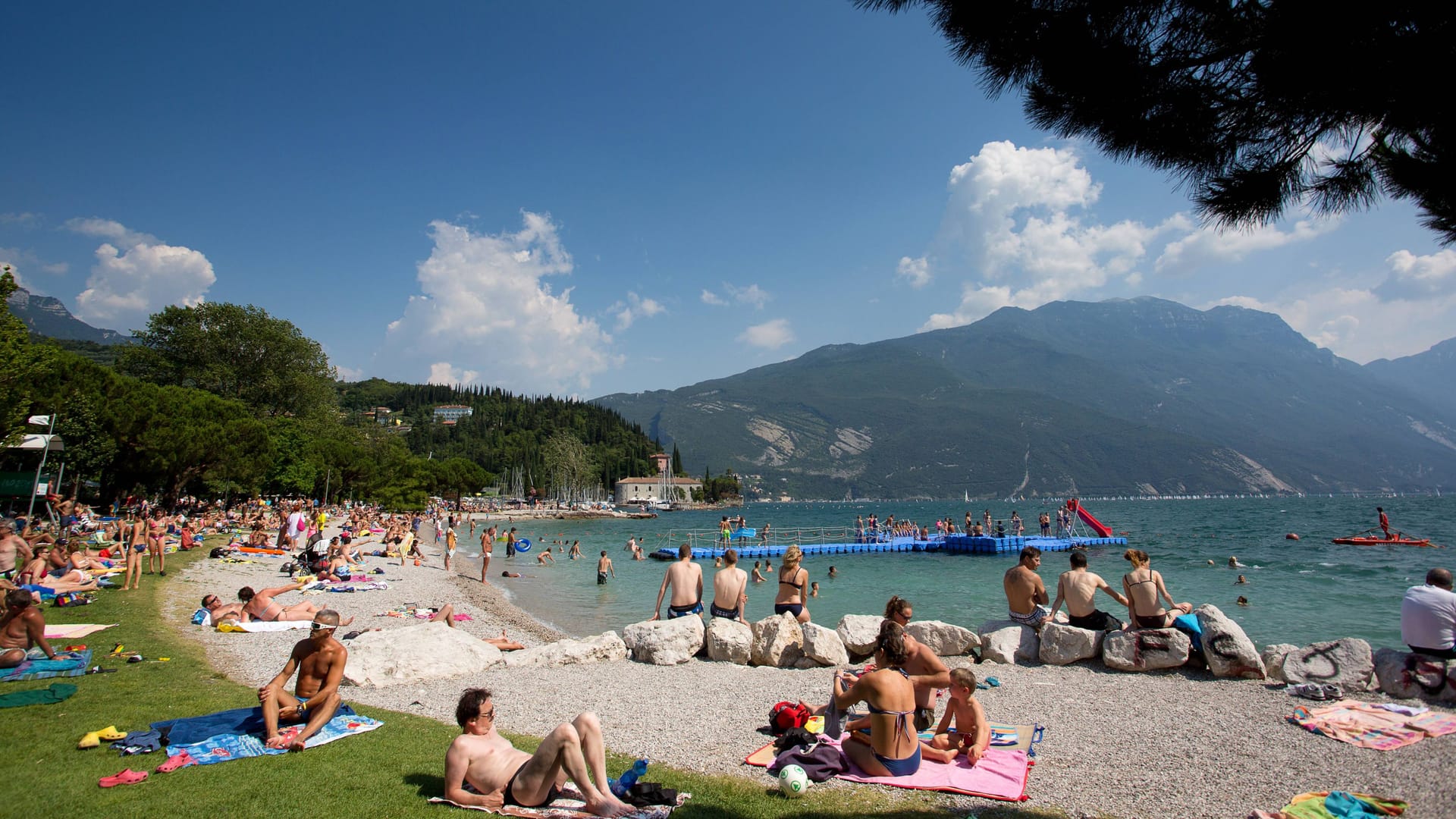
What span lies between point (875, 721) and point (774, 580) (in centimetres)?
2404

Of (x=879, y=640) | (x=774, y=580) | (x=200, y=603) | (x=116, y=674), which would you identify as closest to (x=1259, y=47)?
(x=879, y=640)

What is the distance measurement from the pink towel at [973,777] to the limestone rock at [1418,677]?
457 centimetres

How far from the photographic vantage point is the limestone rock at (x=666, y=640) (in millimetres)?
10188

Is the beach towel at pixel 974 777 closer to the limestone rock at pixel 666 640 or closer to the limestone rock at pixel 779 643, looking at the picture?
the limestone rock at pixel 779 643

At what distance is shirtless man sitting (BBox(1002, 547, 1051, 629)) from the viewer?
987cm

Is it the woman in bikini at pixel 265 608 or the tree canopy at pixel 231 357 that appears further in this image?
the tree canopy at pixel 231 357

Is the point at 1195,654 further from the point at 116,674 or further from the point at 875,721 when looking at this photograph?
the point at 116,674

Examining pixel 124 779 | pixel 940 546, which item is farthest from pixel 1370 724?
pixel 940 546

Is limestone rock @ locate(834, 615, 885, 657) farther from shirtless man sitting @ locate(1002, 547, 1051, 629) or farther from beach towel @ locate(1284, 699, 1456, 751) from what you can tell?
beach towel @ locate(1284, 699, 1456, 751)

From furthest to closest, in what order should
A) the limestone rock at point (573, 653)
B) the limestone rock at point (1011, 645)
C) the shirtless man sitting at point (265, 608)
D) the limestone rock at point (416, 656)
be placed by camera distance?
1. the shirtless man sitting at point (265, 608)
2. the limestone rock at point (573, 653)
3. the limestone rock at point (1011, 645)
4. the limestone rock at point (416, 656)

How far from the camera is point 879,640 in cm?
579

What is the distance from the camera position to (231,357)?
194ft

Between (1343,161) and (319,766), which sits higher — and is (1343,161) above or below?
above

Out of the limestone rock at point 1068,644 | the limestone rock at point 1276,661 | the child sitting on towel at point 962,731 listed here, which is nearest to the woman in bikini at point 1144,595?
the limestone rock at point 1068,644
